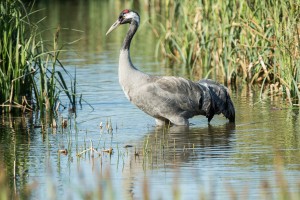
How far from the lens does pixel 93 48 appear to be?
66.0 ft

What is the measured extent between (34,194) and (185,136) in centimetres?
319

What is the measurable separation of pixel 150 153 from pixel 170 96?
1.72 m

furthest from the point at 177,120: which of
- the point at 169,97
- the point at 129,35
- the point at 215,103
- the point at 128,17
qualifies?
the point at 128,17

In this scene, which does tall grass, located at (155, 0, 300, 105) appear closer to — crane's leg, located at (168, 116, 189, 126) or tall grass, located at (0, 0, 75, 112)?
crane's leg, located at (168, 116, 189, 126)

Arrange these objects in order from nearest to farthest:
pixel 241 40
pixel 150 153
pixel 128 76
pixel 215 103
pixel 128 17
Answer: pixel 150 153 → pixel 128 76 → pixel 215 103 → pixel 128 17 → pixel 241 40

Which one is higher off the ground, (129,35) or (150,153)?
(129,35)

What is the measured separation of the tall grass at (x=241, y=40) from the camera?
11547 millimetres

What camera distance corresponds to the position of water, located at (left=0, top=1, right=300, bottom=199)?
24.4 feet

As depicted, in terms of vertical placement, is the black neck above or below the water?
above

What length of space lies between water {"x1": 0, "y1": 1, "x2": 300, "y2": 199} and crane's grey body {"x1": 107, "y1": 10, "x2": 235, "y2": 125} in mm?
196

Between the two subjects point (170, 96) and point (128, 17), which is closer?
point (170, 96)

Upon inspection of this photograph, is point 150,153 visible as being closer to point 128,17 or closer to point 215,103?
point 215,103

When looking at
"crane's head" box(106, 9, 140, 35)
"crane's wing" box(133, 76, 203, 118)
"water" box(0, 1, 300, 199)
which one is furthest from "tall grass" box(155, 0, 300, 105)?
"crane's head" box(106, 9, 140, 35)

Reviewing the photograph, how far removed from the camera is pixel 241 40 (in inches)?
533
